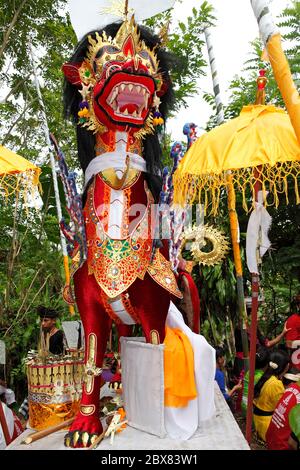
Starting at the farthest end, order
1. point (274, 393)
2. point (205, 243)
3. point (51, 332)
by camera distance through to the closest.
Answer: point (205, 243) → point (51, 332) → point (274, 393)

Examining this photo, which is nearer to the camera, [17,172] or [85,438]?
[85,438]

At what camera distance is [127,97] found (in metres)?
2.98

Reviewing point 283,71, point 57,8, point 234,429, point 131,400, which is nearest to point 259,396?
point 234,429

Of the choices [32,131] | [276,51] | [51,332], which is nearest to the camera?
[276,51]

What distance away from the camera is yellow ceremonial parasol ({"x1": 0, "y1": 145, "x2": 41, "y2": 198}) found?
307 centimetres

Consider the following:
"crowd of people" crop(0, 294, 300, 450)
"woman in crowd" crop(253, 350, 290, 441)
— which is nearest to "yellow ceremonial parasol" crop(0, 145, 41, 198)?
"crowd of people" crop(0, 294, 300, 450)

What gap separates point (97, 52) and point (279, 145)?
1.35 metres

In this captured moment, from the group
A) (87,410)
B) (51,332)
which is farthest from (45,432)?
(51,332)

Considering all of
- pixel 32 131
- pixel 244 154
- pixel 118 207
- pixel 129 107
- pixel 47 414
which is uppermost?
pixel 32 131

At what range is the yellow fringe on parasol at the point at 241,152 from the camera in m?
2.74

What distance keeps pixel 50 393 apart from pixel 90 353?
1.75ft

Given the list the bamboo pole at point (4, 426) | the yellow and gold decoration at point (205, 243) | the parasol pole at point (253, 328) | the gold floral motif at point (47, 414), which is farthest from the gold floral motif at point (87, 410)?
the yellow and gold decoration at point (205, 243)

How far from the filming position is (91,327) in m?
2.97

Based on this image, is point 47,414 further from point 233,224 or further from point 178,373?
point 233,224
